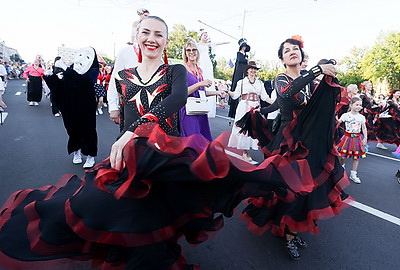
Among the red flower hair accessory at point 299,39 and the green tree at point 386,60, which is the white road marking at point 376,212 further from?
the green tree at point 386,60

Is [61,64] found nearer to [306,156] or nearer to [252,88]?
[252,88]

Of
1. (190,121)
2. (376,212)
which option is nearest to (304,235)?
(376,212)

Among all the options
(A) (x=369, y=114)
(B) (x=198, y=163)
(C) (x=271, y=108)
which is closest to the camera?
(B) (x=198, y=163)

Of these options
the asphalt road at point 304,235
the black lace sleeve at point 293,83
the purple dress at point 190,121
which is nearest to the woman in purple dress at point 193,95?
the purple dress at point 190,121

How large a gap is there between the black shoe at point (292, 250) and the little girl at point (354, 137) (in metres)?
3.05

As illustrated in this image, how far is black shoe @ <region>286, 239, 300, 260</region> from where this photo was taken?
8.08 feet

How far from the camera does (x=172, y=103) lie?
5.76ft

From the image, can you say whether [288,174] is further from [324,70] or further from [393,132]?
[393,132]

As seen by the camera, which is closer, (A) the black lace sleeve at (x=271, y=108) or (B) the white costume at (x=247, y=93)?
(A) the black lace sleeve at (x=271, y=108)

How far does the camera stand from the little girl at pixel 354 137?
4914mm

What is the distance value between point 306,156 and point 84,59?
11.2 feet

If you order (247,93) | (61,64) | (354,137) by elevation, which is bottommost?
(354,137)

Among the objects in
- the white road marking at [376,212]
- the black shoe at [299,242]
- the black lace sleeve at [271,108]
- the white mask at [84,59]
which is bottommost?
the white road marking at [376,212]

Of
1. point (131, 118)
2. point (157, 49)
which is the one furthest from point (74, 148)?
point (157, 49)
